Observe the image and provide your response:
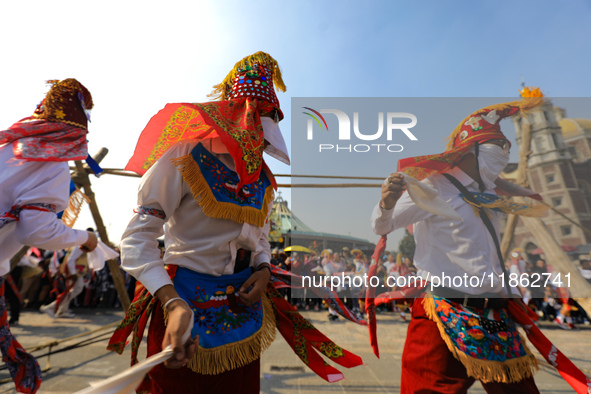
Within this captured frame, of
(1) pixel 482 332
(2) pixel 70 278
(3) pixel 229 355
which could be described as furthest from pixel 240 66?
(2) pixel 70 278

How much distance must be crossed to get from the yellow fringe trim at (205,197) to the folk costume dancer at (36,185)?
47.7 inches

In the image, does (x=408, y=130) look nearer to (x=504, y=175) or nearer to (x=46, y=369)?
(x=504, y=175)

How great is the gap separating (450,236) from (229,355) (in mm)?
1313

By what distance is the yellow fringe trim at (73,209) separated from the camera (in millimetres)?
3292

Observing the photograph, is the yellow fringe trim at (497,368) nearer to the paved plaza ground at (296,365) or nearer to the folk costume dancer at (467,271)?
the folk costume dancer at (467,271)

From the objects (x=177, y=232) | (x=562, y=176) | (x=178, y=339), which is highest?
(x=562, y=176)

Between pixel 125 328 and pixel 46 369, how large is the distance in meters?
2.86

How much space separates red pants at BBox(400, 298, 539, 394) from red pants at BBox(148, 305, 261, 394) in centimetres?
93

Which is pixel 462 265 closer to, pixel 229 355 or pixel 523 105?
pixel 523 105

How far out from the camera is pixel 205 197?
1.30 m

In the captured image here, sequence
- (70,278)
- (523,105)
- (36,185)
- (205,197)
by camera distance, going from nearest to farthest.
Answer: (205,197)
(523,105)
(36,185)
(70,278)

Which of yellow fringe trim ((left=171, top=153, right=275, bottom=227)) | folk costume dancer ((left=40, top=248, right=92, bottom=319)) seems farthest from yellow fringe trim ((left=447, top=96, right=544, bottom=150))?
folk costume dancer ((left=40, top=248, right=92, bottom=319))

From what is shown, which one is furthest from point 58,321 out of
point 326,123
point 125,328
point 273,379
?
point 326,123

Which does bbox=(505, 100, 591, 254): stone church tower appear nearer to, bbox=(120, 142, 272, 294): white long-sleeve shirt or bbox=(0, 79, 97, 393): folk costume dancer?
bbox=(120, 142, 272, 294): white long-sleeve shirt
